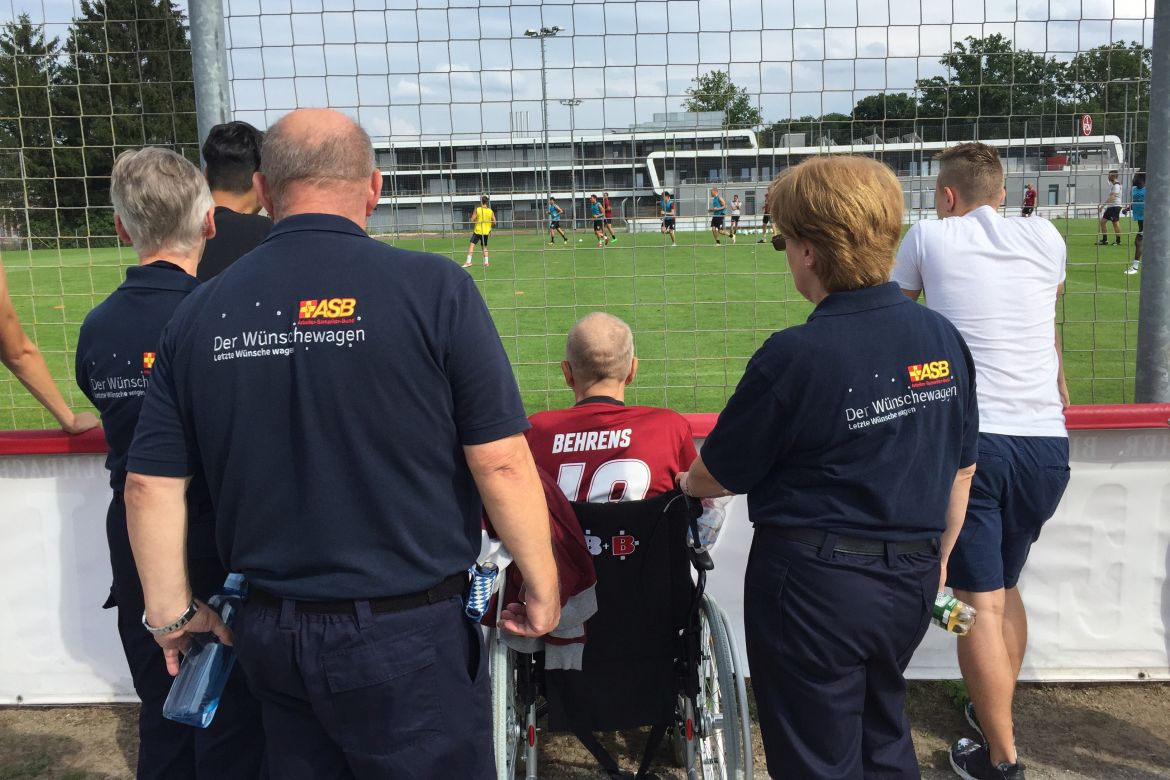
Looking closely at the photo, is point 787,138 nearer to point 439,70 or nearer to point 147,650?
point 439,70

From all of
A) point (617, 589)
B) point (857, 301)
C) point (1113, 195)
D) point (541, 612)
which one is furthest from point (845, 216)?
point (1113, 195)

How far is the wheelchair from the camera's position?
2.85 metres

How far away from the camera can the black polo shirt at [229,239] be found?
3270mm

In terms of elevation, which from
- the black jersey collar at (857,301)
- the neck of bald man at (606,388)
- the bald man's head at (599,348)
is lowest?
the neck of bald man at (606,388)

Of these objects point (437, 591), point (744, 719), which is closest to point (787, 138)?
point (744, 719)

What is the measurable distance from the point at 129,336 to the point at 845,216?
190 centimetres

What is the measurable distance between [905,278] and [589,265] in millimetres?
1771

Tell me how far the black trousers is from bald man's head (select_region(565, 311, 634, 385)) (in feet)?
3.89

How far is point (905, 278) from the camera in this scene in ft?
10.8

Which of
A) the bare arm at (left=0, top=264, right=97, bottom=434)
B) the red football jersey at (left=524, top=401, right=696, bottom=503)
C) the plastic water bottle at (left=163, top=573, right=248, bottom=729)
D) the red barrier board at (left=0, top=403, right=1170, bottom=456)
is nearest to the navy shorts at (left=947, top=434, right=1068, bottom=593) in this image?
the red barrier board at (left=0, top=403, right=1170, bottom=456)

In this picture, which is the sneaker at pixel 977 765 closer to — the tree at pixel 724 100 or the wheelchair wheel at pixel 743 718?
the wheelchair wheel at pixel 743 718

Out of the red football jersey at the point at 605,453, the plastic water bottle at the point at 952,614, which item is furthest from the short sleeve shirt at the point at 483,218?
the plastic water bottle at the point at 952,614

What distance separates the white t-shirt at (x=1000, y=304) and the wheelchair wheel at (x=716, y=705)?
1154 millimetres

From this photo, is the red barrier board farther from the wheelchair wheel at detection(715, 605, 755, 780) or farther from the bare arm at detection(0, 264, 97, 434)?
the wheelchair wheel at detection(715, 605, 755, 780)
